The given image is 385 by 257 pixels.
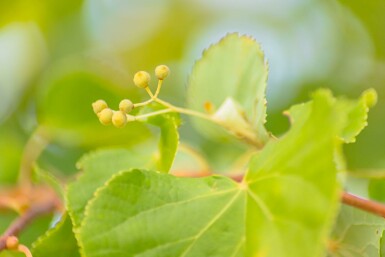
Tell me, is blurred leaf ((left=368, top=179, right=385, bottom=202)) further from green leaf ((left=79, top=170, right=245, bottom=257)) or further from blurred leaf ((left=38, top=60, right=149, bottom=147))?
blurred leaf ((left=38, top=60, right=149, bottom=147))

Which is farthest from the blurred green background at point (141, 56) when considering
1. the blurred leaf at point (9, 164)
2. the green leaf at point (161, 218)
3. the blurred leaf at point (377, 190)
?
the green leaf at point (161, 218)

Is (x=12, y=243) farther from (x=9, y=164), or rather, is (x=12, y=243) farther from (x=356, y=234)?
(x=9, y=164)

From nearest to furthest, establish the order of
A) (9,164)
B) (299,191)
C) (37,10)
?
(299,191), (9,164), (37,10)

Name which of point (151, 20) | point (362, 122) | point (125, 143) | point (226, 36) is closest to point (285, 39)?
point (151, 20)

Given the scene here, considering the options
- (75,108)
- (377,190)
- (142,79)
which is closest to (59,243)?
(142,79)

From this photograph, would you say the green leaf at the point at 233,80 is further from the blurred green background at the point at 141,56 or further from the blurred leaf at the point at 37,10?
the blurred leaf at the point at 37,10

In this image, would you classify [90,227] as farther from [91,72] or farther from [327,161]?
[91,72]
